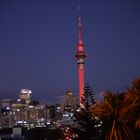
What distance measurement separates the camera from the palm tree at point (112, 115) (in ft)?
61.8

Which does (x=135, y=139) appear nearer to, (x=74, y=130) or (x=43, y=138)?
(x=74, y=130)

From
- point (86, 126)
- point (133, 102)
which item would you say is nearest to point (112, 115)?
point (133, 102)

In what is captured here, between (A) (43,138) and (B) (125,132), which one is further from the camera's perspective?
(A) (43,138)

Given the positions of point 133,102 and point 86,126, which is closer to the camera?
point 133,102

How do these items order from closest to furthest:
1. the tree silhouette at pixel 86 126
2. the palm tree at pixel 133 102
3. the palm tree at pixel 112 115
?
1. the palm tree at pixel 112 115
2. the palm tree at pixel 133 102
3. the tree silhouette at pixel 86 126

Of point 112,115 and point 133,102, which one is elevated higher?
point 133,102

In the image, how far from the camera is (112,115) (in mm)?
19156

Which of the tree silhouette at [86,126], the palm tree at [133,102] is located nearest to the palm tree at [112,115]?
the palm tree at [133,102]

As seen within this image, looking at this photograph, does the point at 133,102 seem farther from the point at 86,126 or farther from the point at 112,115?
the point at 86,126

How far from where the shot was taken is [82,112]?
3247 centimetres

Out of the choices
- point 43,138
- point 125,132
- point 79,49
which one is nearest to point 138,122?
point 125,132

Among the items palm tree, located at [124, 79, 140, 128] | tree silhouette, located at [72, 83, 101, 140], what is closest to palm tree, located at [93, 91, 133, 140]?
palm tree, located at [124, 79, 140, 128]

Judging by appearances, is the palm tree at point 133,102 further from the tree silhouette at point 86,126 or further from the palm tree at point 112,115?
the tree silhouette at point 86,126

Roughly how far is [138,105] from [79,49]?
12220 cm
